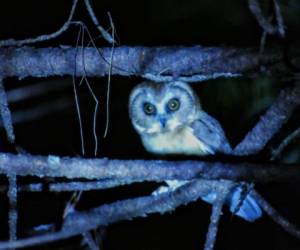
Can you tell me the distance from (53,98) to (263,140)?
103 inches

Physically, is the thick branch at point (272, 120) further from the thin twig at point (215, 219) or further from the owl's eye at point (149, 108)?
the owl's eye at point (149, 108)

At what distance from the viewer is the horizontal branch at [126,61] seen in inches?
75.0

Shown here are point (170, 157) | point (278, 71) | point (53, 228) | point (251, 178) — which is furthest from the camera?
point (170, 157)

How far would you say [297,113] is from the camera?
3.39m

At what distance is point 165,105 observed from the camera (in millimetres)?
3443

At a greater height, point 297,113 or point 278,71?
point 278,71

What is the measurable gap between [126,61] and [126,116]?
2.64 m

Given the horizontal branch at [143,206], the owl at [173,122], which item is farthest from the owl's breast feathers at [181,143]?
Result: the horizontal branch at [143,206]

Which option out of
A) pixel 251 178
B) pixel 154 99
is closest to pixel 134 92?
pixel 154 99

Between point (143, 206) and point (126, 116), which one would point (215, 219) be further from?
point (126, 116)

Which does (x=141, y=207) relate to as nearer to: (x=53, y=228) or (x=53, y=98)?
(x=53, y=228)

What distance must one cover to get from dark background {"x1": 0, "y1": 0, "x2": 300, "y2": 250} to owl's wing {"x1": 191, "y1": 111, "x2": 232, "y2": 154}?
1.15 feet

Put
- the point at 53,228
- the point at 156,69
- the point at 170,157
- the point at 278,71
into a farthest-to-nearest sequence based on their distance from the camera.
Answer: the point at 170,157
the point at 53,228
the point at 156,69
the point at 278,71

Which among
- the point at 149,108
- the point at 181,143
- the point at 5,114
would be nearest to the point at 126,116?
the point at 149,108
